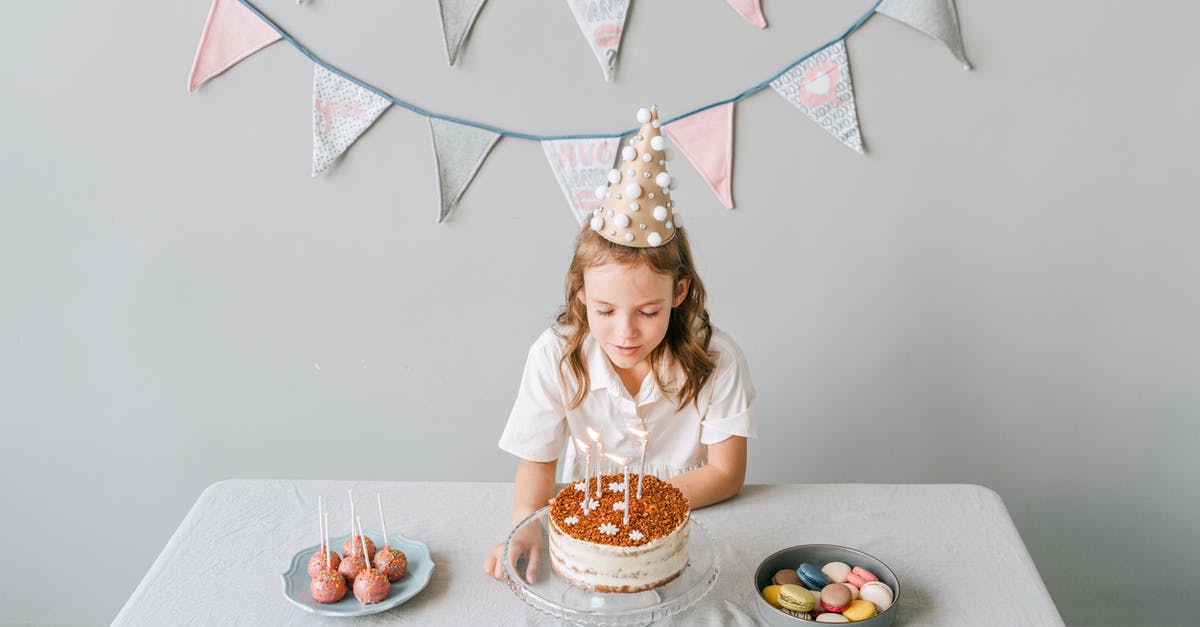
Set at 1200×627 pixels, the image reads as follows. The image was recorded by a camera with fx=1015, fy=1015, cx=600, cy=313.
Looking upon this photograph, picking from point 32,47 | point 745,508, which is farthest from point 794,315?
point 32,47

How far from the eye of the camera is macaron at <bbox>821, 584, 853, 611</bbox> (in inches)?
49.0

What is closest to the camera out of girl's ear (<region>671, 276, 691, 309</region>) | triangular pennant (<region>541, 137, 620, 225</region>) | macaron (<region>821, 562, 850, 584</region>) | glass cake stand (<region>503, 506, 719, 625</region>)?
glass cake stand (<region>503, 506, 719, 625</region>)

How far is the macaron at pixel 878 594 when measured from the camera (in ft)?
4.09

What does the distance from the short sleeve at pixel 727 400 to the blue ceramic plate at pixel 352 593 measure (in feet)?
1.67

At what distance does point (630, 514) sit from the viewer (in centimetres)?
130

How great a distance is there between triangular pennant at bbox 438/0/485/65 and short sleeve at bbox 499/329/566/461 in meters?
0.66

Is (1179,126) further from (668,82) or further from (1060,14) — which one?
(668,82)

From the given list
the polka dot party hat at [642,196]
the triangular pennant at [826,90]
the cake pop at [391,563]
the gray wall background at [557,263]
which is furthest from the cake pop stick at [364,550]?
the triangular pennant at [826,90]

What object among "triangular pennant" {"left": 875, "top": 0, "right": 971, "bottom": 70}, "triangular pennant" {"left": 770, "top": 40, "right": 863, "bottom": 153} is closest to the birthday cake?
"triangular pennant" {"left": 770, "top": 40, "right": 863, "bottom": 153}

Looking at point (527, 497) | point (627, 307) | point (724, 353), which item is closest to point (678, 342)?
point (724, 353)

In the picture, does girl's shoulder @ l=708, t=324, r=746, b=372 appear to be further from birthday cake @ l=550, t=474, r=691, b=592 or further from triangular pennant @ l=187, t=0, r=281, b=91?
triangular pennant @ l=187, t=0, r=281, b=91

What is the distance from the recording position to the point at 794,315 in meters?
2.11

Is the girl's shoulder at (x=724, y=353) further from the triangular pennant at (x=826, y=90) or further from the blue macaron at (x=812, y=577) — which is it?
the triangular pennant at (x=826, y=90)

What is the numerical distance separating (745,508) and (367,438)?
1.02 m
